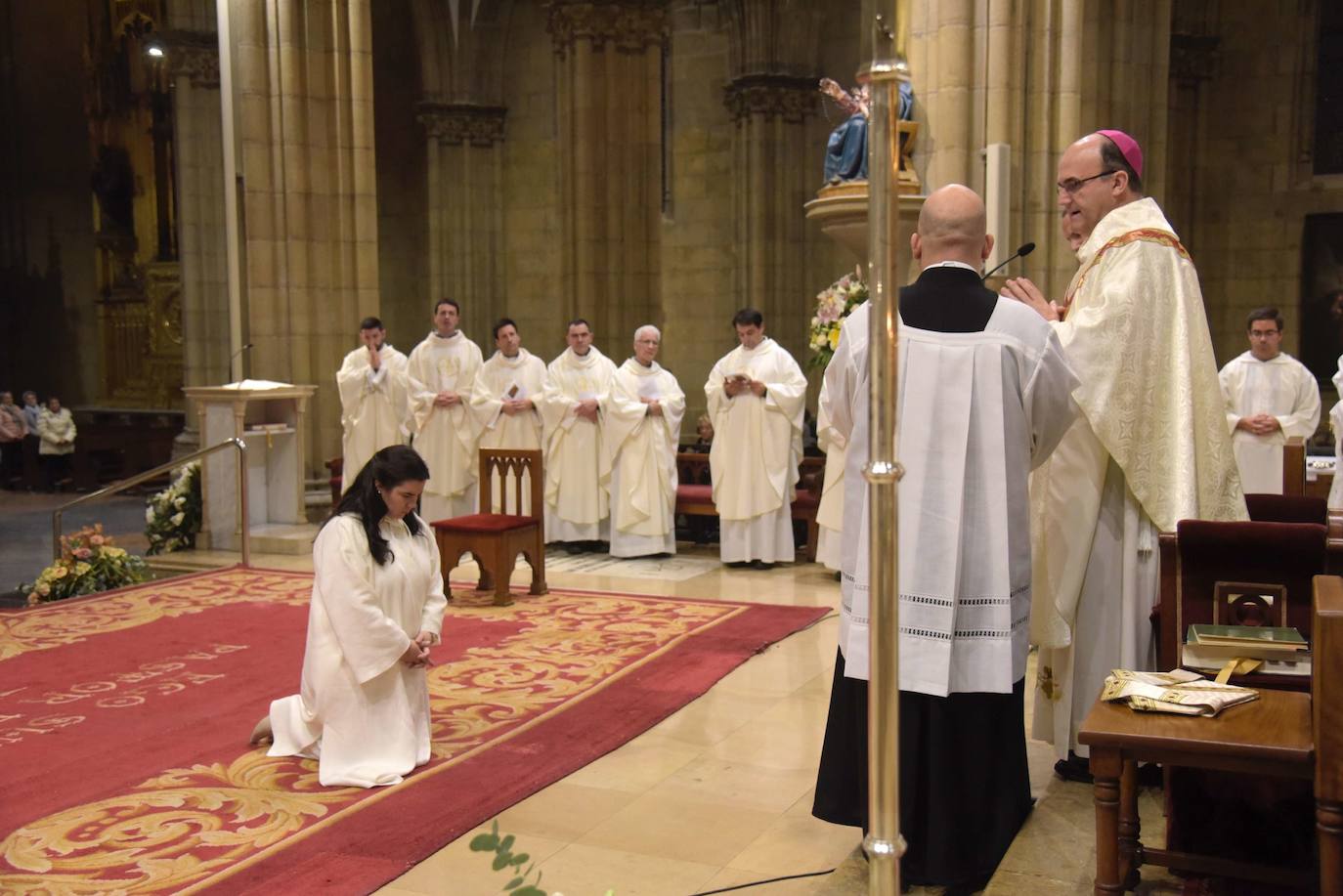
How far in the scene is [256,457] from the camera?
1047cm

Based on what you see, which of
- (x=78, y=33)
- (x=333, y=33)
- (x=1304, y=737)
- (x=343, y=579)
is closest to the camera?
(x=1304, y=737)

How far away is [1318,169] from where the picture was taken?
14.6 m

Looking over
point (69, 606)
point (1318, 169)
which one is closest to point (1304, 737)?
point (69, 606)

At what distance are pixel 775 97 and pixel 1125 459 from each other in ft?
48.1

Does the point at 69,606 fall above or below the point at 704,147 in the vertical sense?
below

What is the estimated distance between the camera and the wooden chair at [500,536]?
25.7 ft

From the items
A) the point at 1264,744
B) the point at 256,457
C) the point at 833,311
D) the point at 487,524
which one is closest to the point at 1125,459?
the point at 1264,744

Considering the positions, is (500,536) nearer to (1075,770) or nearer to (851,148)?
(851,148)

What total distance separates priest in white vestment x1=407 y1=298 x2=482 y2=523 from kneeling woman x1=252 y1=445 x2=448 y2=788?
20.1 feet

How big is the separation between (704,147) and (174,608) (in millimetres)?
12495

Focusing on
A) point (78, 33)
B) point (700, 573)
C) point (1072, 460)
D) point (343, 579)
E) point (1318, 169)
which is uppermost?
point (78, 33)

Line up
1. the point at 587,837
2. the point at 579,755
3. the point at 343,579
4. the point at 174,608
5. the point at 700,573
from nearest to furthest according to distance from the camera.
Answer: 1. the point at 587,837
2. the point at 343,579
3. the point at 579,755
4. the point at 174,608
5. the point at 700,573

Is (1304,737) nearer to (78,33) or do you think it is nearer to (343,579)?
(343,579)

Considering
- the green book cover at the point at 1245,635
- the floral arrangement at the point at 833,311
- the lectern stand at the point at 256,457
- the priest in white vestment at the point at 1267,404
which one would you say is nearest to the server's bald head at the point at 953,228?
the green book cover at the point at 1245,635
